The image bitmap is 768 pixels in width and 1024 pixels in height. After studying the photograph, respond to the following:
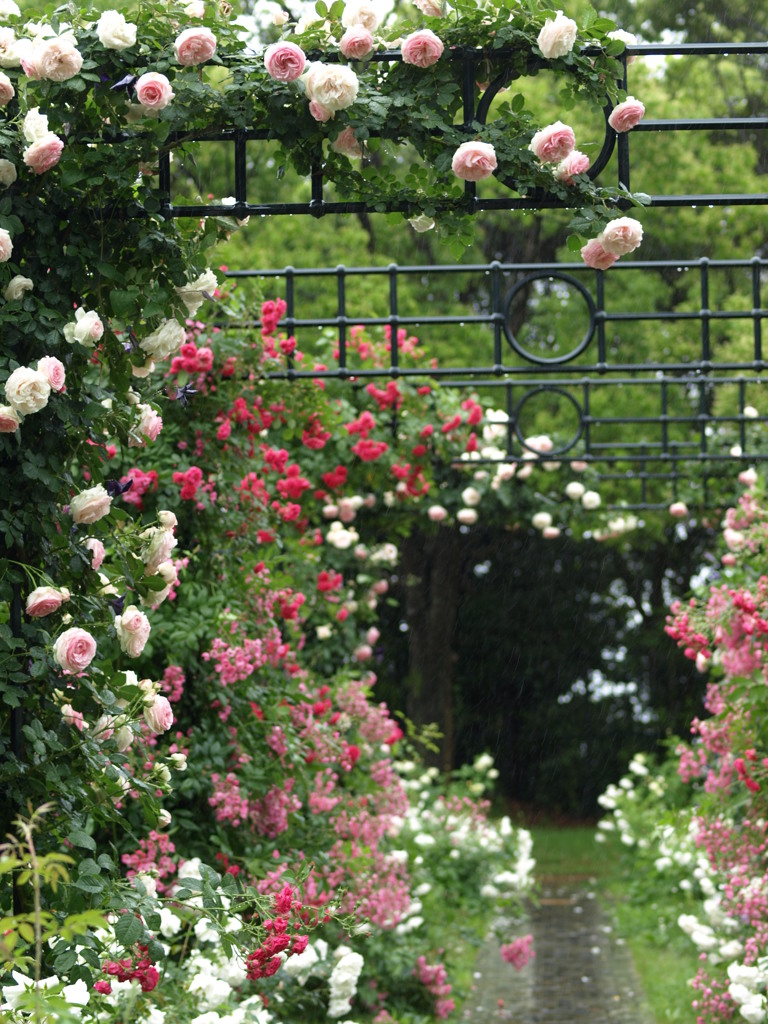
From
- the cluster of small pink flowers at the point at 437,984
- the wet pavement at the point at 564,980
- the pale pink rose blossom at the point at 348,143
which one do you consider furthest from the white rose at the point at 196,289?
the wet pavement at the point at 564,980

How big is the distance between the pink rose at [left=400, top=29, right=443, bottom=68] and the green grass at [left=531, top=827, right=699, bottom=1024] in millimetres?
4498

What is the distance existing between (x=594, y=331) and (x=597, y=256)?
209 centimetres

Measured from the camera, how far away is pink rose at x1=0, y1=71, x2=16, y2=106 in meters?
2.65

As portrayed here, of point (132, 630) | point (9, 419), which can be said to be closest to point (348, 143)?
point (9, 419)

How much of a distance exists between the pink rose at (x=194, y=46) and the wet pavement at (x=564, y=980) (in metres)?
4.57

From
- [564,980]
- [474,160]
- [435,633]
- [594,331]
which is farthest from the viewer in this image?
[435,633]

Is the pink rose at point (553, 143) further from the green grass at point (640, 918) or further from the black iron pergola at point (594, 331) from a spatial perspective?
the green grass at point (640, 918)

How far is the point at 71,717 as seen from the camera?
2.73 meters

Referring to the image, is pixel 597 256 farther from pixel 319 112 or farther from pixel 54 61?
pixel 54 61

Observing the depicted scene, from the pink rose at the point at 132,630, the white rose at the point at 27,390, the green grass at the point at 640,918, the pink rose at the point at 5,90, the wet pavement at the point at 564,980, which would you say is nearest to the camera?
the white rose at the point at 27,390

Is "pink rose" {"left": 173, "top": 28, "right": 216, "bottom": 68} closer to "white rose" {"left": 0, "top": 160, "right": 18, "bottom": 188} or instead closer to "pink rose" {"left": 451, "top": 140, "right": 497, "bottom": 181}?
"white rose" {"left": 0, "top": 160, "right": 18, "bottom": 188}

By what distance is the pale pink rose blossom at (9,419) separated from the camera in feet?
8.41

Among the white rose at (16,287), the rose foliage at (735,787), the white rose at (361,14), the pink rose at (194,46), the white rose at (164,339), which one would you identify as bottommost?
the rose foliage at (735,787)

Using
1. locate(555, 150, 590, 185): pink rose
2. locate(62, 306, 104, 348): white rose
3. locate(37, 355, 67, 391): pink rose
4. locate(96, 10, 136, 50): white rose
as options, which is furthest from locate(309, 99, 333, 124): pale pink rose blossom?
locate(37, 355, 67, 391): pink rose
